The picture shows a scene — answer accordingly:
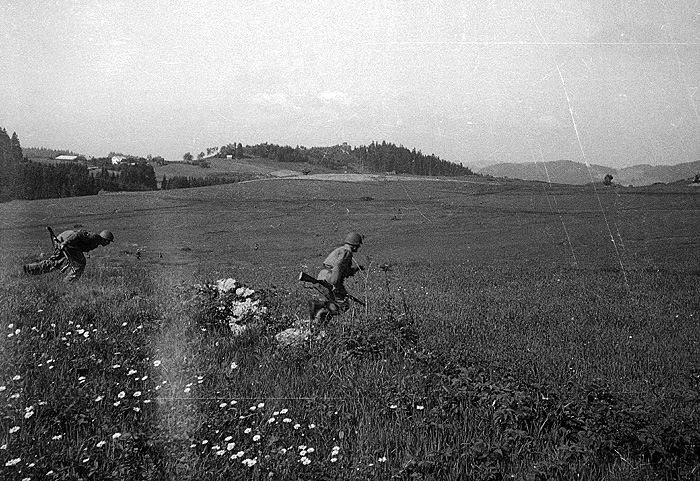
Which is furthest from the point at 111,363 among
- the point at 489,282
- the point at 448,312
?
the point at 489,282

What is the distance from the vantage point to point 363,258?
12.7 metres

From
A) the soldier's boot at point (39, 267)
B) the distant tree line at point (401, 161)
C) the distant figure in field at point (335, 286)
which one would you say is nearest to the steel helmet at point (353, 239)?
the distant figure in field at point (335, 286)

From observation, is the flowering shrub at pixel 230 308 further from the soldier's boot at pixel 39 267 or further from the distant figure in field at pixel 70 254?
the soldier's boot at pixel 39 267

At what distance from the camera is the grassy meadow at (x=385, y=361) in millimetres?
3998

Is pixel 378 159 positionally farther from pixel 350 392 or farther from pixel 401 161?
pixel 350 392

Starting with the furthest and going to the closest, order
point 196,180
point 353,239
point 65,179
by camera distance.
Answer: point 196,180 → point 65,179 → point 353,239

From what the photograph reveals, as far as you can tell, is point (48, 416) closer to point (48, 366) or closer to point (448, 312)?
point (48, 366)

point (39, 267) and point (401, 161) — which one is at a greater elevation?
point (401, 161)

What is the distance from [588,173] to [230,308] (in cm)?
949

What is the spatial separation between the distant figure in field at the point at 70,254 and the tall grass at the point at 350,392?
1821 mm

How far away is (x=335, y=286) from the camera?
7508 millimetres

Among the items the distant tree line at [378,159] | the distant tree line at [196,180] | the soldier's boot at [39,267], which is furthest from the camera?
the distant tree line at [196,180]

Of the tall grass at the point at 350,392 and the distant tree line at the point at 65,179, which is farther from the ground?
the distant tree line at the point at 65,179

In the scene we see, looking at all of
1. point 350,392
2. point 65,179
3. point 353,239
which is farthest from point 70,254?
point 65,179
